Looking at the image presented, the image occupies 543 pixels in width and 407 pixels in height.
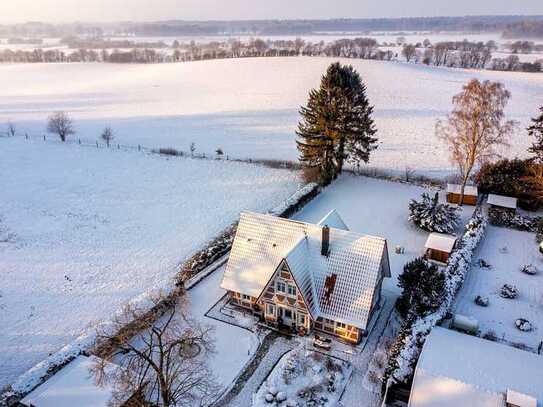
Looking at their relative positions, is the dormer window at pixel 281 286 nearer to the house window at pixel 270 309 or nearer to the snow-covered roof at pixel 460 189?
the house window at pixel 270 309

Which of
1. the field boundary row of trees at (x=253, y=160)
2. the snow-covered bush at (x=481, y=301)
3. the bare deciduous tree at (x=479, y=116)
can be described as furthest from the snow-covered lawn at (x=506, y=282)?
the field boundary row of trees at (x=253, y=160)

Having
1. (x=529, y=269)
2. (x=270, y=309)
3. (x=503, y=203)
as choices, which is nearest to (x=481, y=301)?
(x=529, y=269)

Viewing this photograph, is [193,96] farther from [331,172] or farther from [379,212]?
[379,212]

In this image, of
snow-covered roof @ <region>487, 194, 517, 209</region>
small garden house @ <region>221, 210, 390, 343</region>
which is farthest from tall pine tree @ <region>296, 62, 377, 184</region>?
small garden house @ <region>221, 210, 390, 343</region>

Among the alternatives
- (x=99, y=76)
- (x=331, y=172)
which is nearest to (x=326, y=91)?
(x=331, y=172)

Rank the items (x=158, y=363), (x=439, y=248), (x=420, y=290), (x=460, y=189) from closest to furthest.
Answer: (x=158, y=363)
(x=420, y=290)
(x=439, y=248)
(x=460, y=189)

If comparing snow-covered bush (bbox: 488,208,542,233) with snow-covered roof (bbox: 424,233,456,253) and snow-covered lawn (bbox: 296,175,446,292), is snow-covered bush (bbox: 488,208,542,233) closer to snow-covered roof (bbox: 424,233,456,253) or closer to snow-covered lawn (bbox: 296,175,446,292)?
snow-covered lawn (bbox: 296,175,446,292)

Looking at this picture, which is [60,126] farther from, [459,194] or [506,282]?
[506,282]
